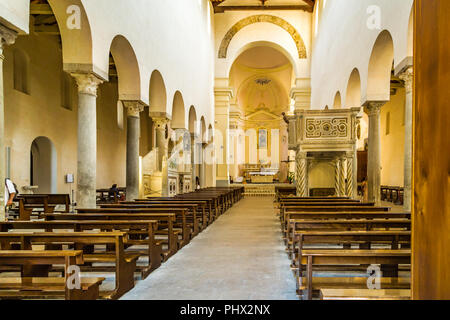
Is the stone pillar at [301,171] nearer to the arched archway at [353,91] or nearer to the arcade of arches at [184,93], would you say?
the arcade of arches at [184,93]

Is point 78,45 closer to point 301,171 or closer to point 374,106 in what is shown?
point 301,171

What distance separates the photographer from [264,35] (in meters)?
23.9

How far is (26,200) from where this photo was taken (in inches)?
376

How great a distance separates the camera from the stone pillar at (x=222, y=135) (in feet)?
80.2

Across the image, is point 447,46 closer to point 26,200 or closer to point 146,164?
point 26,200

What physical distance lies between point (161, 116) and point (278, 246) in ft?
26.4

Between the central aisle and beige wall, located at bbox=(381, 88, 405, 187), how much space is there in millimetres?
13061

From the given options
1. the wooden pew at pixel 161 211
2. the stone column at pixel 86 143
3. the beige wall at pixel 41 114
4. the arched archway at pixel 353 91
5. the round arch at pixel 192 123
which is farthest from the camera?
the round arch at pixel 192 123

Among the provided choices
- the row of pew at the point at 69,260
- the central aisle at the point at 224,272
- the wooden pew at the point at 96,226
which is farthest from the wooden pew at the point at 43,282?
the wooden pew at the point at 96,226

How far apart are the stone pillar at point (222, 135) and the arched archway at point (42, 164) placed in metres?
11.9

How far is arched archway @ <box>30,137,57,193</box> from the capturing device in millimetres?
13875

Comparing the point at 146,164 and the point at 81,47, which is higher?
the point at 81,47
